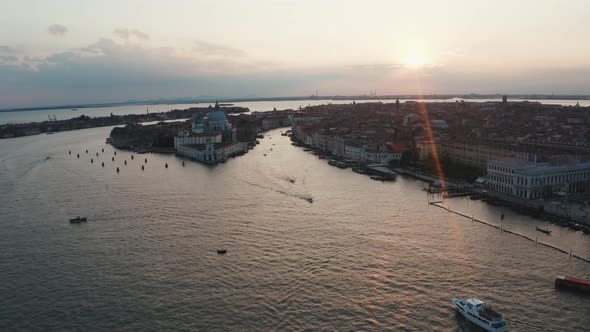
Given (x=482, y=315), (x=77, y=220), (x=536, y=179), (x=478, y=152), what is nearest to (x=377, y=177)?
(x=478, y=152)

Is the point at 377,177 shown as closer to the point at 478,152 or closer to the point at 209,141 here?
the point at 478,152

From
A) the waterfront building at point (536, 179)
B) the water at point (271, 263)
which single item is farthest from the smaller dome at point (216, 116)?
the waterfront building at point (536, 179)

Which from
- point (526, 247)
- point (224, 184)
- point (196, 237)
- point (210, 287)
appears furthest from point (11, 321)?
point (224, 184)

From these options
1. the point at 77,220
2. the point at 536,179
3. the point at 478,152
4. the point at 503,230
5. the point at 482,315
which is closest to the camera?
the point at 482,315

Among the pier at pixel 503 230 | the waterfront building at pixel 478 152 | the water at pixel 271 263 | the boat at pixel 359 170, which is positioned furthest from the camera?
the boat at pixel 359 170

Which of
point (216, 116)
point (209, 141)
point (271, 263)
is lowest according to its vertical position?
point (271, 263)

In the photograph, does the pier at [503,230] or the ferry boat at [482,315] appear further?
the pier at [503,230]

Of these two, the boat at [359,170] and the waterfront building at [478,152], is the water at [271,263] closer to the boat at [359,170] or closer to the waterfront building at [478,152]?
the boat at [359,170]
